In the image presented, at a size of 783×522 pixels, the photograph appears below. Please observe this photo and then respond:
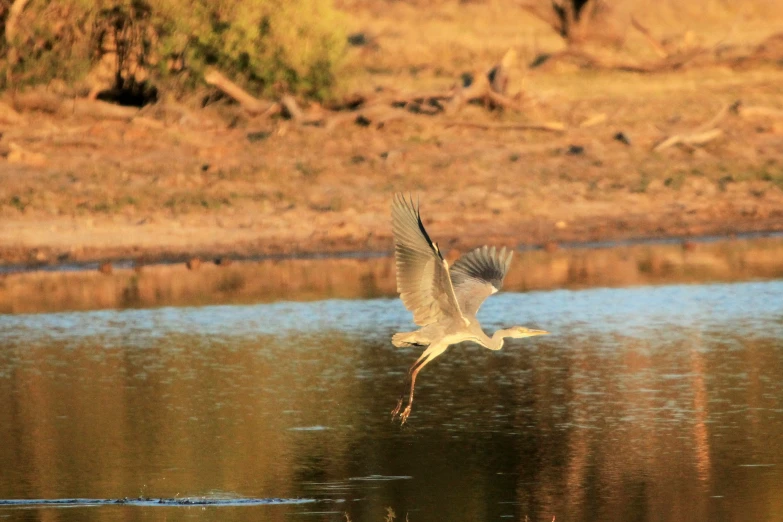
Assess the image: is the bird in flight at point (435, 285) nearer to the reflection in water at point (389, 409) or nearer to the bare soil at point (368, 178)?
the reflection in water at point (389, 409)

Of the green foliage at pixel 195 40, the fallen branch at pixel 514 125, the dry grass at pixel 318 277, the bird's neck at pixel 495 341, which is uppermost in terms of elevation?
the green foliage at pixel 195 40

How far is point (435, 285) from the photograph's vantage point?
294 inches

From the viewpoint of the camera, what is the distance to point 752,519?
7027 mm

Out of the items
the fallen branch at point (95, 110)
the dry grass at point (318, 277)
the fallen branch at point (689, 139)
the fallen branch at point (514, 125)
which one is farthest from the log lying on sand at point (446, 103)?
the dry grass at point (318, 277)

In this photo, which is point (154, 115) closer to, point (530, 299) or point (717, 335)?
point (530, 299)

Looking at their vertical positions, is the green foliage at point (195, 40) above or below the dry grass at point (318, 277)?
above

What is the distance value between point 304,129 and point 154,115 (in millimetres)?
2094

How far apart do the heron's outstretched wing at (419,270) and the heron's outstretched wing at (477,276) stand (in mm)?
377

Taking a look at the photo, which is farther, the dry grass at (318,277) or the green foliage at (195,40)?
the green foliage at (195,40)

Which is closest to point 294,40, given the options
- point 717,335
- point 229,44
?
point 229,44

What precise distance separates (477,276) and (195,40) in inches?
478

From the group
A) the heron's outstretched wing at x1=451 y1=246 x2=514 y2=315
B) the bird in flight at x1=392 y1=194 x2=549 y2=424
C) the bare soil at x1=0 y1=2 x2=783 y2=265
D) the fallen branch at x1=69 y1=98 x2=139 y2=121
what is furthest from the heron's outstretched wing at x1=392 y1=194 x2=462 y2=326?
the fallen branch at x1=69 y1=98 x2=139 y2=121

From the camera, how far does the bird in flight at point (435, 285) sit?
23.5 feet

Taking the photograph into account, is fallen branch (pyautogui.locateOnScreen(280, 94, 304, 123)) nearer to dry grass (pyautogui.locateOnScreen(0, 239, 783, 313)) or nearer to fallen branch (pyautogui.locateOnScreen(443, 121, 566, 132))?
fallen branch (pyautogui.locateOnScreen(443, 121, 566, 132))
